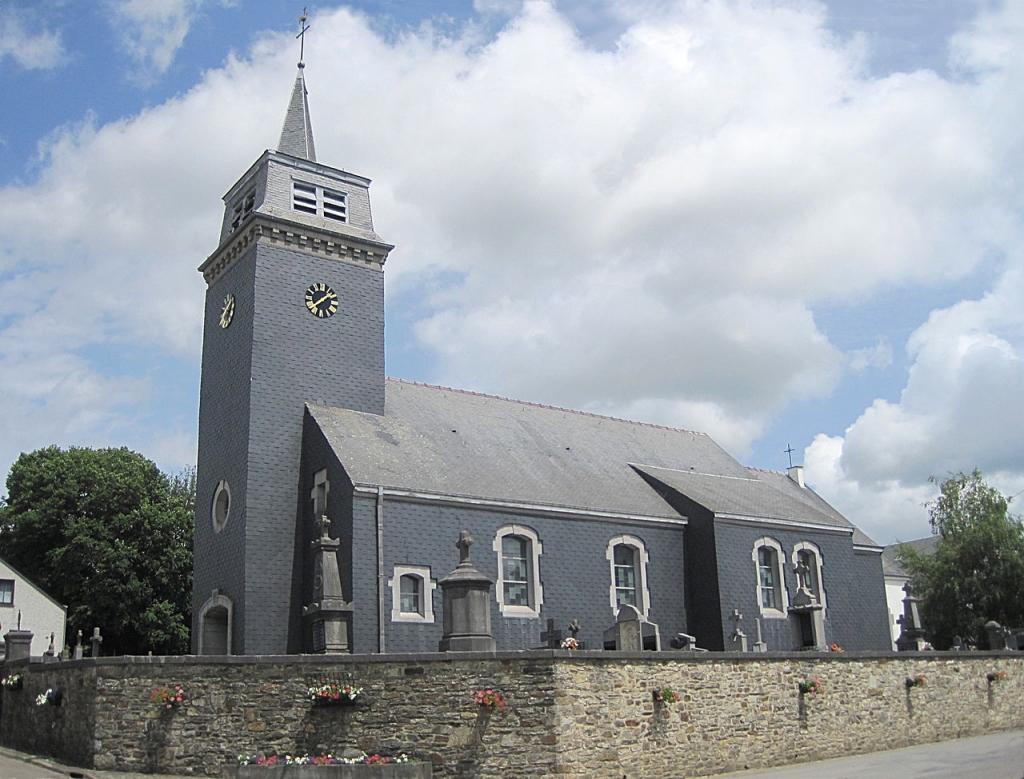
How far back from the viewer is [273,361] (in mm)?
27234

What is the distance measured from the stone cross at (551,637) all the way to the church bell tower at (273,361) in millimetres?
6372

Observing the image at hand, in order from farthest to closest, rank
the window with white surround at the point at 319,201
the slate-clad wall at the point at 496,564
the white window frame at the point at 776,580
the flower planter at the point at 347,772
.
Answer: the white window frame at the point at 776,580 < the window with white surround at the point at 319,201 < the slate-clad wall at the point at 496,564 < the flower planter at the point at 347,772

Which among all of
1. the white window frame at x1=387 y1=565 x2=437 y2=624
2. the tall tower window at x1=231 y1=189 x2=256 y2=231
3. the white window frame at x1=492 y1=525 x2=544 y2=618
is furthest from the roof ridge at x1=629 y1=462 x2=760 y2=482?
the tall tower window at x1=231 y1=189 x2=256 y2=231

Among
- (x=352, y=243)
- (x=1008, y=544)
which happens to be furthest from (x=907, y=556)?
(x=352, y=243)

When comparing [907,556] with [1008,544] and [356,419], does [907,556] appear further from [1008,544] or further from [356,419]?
[356,419]

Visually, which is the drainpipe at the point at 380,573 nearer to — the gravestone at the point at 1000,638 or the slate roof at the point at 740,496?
the slate roof at the point at 740,496

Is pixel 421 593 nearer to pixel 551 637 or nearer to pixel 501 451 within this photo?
pixel 551 637

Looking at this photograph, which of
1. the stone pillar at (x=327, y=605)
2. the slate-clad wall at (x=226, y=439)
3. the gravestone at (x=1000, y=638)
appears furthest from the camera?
the gravestone at (x=1000, y=638)

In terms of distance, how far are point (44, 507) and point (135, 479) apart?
3917mm

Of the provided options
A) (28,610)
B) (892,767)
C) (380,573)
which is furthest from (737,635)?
(28,610)

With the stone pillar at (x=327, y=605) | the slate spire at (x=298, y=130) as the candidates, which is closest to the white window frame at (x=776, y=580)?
the stone pillar at (x=327, y=605)

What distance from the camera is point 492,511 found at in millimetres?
26625

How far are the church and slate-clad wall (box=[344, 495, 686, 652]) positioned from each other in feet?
0.18

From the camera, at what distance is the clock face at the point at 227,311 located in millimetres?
28844
